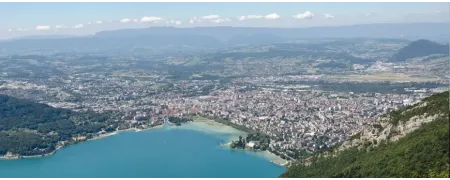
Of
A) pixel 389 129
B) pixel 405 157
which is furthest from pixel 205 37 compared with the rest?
pixel 405 157

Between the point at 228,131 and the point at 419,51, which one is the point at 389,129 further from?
the point at 419,51

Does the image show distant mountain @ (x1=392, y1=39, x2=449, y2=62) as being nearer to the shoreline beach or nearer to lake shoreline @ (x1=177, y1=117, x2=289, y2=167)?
lake shoreline @ (x1=177, y1=117, x2=289, y2=167)

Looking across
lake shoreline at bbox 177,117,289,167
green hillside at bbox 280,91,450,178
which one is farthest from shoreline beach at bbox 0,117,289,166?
green hillside at bbox 280,91,450,178

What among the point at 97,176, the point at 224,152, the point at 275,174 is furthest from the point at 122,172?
the point at 275,174

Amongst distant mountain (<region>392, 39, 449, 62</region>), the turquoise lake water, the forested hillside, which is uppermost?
distant mountain (<region>392, 39, 449, 62</region>)

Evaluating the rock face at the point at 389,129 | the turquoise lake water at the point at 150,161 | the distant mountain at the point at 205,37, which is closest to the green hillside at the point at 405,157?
the rock face at the point at 389,129

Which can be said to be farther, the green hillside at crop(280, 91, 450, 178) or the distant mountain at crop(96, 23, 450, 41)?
the distant mountain at crop(96, 23, 450, 41)

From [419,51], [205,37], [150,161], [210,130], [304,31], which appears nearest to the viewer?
[150,161]
